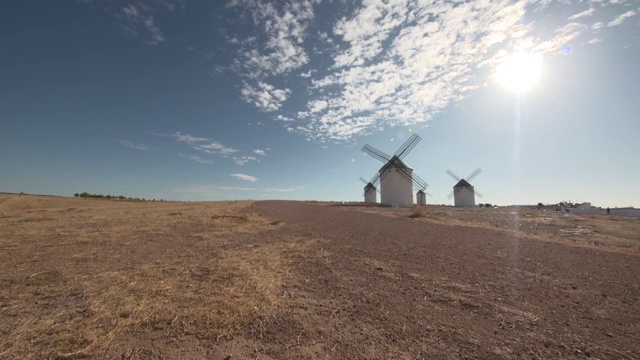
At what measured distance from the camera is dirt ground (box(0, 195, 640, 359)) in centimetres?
339

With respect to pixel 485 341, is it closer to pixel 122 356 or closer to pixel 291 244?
pixel 122 356

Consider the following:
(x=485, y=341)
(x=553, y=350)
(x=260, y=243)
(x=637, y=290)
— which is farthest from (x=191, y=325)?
(x=637, y=290)

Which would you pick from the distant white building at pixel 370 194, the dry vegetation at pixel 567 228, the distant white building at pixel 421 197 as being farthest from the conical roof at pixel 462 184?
the dry vegetation at pixel 567 228

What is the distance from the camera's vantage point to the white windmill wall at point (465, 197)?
64.1m

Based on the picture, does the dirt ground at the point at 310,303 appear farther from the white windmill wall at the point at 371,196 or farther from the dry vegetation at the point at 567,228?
the white windmill wall at the point at 371,196

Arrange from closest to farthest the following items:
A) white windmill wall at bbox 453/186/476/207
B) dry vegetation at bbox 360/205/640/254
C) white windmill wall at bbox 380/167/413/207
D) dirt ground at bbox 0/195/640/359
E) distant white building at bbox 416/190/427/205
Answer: dirt ground at bbox 0/195/640/359
dry vegetation at bbox 360/205/640/254
white windmill wall at bbox 380/167/413/207
white windmill wall at bbox 453/186/476/207
distant white building at bbox 416/190/427/205

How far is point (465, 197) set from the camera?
64.7 m

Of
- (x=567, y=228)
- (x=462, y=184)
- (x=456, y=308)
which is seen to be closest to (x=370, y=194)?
(x=462, y=184)

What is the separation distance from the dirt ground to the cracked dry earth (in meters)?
0.03

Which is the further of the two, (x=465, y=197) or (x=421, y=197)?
(x=421, y=197)

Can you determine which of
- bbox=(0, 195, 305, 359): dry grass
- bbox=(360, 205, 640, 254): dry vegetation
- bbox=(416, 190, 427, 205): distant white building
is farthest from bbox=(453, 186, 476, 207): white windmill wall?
bbox=(0, 195, 305, 359): dry grass

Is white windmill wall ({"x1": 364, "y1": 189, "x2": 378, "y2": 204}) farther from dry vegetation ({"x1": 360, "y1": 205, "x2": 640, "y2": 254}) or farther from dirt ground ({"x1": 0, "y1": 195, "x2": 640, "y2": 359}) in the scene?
dirt ground ({"x1": 0, "y1": 195, "x2": 640, "y2": 359})

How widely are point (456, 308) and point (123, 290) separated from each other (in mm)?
5915

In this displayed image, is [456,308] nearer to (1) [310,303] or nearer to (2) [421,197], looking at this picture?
(1) [310,303]
